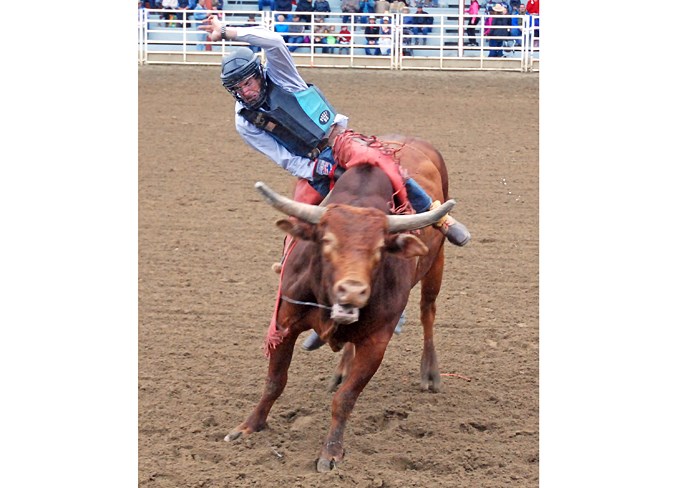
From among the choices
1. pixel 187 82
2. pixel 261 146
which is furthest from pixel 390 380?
pixel 187 82

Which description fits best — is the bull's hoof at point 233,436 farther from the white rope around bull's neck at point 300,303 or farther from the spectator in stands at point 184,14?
the spectator in stands at point 184,14

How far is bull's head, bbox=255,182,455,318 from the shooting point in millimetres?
4617

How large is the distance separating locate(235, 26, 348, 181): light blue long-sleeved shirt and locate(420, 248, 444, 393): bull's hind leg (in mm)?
1299

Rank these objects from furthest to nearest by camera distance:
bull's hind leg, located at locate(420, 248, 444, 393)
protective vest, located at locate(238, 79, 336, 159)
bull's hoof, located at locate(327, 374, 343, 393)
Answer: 1. bull's hind leg, located at locate(420, 248, 444, 393)
2. bull's hoof, located at locate(327, 374, 343, 393)
3. protective vest, located at locate(238, 79, 336, 159)

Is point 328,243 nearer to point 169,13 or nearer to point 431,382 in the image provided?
point 431,382

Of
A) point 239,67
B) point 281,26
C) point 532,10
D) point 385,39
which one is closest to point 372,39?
point 385,39

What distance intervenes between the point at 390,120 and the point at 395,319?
10147mm

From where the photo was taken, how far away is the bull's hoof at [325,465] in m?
5.11

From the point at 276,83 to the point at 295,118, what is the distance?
0.23 meters

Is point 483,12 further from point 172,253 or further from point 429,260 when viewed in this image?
point 429,260

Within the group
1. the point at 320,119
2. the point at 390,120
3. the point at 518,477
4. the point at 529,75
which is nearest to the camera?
the point at 518,477

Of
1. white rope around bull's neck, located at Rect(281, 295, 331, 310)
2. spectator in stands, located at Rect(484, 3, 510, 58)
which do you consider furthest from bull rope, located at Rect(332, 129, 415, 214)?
Result: spectator in stands, located at Rect(484, 3, 510, 58)

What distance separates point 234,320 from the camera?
728 centimetres

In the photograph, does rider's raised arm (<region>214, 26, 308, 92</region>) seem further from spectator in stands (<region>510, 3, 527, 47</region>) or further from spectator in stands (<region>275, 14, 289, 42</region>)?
spectator in stands (<region>275, 14, 289, 42</region>)
